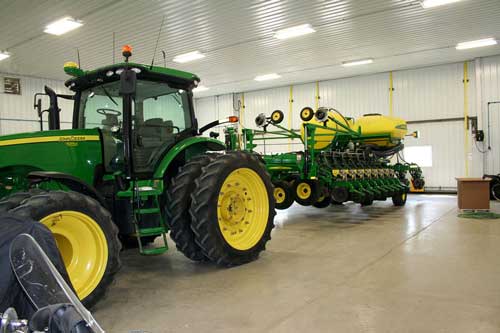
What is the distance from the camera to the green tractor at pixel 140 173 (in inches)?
142

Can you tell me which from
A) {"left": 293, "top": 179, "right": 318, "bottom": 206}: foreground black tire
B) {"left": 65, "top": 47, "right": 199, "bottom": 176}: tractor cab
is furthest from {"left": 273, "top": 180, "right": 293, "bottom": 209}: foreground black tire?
{"left": 65, "top": 47, "right": 199, "bottom": 176}: tractor cab

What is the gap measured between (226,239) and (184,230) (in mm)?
515

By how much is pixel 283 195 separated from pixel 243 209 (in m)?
3.61

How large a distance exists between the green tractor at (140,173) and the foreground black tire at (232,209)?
1cm

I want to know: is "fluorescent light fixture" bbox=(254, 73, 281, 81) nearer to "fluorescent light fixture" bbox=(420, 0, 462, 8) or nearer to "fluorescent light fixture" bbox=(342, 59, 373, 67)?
"fluorescent light fixture" bbox=(342, 59, 373, 67)

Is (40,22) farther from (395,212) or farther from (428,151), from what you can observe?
(428,151)

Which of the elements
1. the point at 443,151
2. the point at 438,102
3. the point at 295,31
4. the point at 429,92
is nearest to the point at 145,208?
the point at 295,31

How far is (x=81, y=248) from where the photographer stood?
3391 mm

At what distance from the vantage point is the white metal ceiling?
926 cm

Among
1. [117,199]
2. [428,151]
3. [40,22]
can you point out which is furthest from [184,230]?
[428,151]

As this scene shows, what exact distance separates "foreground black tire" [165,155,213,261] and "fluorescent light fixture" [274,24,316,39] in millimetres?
7197

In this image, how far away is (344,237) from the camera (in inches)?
259

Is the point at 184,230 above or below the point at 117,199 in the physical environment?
below

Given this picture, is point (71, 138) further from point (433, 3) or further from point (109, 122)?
point (433, 3)
